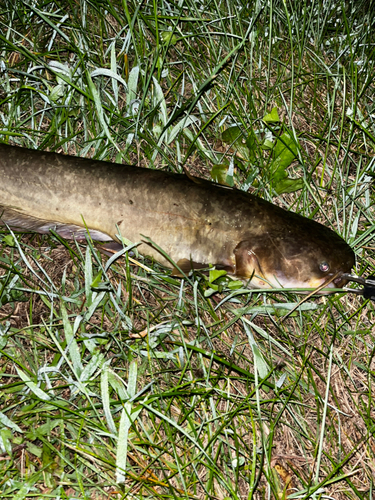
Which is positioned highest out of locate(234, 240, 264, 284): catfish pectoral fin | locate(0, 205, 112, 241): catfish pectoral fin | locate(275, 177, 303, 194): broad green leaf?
locate(275, 177, 303, 194): broad green leaf

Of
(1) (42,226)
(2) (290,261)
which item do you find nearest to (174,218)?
(2) (290,261)

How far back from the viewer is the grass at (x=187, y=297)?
7.76 ft

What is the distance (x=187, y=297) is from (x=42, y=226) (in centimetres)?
93

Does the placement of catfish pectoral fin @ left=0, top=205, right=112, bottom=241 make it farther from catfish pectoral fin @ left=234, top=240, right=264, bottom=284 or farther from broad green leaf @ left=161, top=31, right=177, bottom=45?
broad green leaf @ left=161, top=31, right=177, bottom=45

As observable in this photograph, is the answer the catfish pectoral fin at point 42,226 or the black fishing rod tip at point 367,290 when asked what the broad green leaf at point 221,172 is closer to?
the catfish pectoral fin at point 42,226

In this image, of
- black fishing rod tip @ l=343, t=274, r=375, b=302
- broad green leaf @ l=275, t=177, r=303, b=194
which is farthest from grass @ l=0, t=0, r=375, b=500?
black fishing rod tip @ l=343, t=274, r=375, b=302

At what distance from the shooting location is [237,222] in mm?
2732

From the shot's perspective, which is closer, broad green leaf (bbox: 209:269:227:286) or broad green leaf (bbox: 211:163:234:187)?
broad green leaf (bbox: 209:269:227:286)

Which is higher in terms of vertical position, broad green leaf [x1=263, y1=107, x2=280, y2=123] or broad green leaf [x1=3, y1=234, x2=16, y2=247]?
broad green leaf [x1=263, y1=107, x2=280, y2=123]

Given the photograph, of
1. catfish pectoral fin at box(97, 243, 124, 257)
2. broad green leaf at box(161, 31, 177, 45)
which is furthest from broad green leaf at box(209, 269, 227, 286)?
broad green leaf at box(161, 31, 177, 45)

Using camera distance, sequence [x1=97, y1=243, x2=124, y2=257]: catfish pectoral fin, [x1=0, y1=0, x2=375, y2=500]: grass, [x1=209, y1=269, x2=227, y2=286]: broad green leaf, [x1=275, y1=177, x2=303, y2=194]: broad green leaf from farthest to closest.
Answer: [x1=275, y1=177, x2=303, y2=194]: broad green leaf < [x1=97, y1=243, x2=124, y2=257]: catfish pectoral fin < [x1=209, y1=269, x2=227, y2=286]: broad green leaf < [x1=0, y1=0, x2=375, y2=500]: grass

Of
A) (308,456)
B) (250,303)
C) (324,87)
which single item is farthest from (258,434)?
(324,87)

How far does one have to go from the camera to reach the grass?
2365mm

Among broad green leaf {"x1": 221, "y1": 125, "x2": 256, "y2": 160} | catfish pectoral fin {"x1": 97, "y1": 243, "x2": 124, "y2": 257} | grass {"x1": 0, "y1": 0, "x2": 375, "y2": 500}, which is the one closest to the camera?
grass {"x1": 0, "y1": 0, "x2": 375, "y2": 500}
